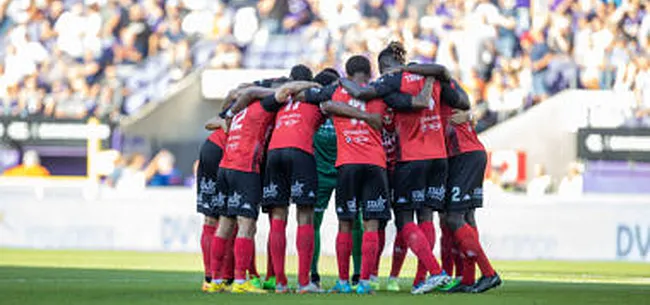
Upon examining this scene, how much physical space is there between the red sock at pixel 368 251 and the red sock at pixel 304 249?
1.58ft

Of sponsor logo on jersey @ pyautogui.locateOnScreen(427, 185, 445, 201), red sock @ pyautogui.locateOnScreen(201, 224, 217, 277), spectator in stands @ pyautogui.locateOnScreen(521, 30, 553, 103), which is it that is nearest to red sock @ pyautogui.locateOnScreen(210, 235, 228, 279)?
red sock @ pyautogui.locateOnScreen(201, 224, 217, 277)

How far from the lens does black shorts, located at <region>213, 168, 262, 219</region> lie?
13414 mm

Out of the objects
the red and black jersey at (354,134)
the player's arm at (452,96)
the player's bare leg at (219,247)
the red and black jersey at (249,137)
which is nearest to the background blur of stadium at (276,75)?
the player's bare leg at (219,247)

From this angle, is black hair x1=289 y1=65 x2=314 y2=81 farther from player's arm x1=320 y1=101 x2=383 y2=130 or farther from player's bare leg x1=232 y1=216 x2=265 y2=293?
player's bare leg x1=232 y1=216 x2=265 y2=293

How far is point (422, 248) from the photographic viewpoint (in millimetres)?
12977

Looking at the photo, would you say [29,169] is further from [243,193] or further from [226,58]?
[243,193]

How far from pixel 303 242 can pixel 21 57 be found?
17.7 metres

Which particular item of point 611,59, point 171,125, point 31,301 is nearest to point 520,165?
point 611,59

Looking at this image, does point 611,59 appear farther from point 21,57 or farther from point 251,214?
point 251,214

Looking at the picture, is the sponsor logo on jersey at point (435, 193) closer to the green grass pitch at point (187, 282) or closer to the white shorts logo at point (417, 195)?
the white shorts logo at point (417, 195)

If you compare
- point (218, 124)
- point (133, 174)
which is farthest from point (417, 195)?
point (133, 174)

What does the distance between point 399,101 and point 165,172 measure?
42.0 ft

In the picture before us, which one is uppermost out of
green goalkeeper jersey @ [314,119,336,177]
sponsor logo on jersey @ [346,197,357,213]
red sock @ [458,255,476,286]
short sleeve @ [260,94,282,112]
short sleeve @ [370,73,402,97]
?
short sleeve @ [370,73,402,97]

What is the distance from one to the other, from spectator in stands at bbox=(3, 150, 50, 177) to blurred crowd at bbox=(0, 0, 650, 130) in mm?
1252
